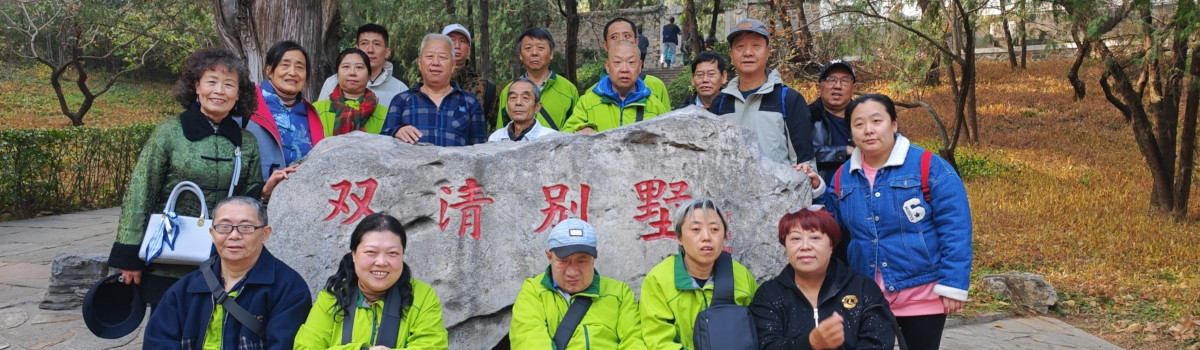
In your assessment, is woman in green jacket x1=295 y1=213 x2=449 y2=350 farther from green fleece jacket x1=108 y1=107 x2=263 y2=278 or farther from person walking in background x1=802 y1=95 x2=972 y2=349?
person walking in background x1=802 y1=95 x2=972 y2=349

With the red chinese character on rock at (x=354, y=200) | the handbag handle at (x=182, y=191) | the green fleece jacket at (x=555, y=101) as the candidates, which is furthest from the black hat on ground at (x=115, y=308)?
the green fleece jacket at (x=555, y=101)

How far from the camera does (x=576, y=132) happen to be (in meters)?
4.00

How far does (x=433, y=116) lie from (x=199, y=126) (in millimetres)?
1094

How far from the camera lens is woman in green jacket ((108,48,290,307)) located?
3195mm

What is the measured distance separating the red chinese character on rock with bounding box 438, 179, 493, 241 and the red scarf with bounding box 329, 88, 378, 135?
801 mm

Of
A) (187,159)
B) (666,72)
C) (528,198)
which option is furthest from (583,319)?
(666,72)

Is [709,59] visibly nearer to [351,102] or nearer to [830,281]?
[830,281]

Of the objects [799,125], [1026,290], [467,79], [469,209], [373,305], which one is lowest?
[1026,290]

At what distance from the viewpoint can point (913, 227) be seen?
9.84 feet

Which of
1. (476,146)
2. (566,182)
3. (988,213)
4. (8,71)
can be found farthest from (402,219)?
(8,71)

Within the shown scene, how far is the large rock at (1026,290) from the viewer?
580cm

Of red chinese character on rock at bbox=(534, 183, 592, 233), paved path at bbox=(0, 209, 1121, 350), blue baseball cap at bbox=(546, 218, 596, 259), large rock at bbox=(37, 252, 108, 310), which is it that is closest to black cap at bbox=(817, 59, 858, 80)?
red chinese character on rock at bbox=(534, 183, 592, 233)

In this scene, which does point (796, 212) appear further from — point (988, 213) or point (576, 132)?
point (988, 213)

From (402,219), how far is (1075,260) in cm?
525
